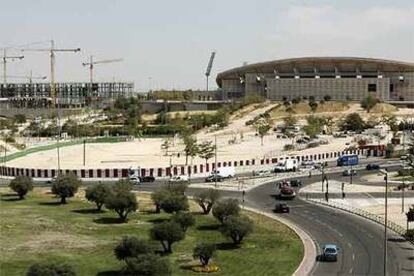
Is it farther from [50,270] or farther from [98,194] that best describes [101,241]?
[50,270]

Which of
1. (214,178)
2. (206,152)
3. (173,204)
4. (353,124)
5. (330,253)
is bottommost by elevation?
(330,253)

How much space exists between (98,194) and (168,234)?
Result: 17.0 metres

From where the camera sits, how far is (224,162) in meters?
102

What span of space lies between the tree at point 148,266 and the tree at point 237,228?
1074 cm

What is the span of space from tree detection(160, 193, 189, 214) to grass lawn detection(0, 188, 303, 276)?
854 mm

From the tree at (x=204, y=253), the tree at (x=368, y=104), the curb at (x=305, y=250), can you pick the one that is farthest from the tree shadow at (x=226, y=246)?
the tree at (x=368, y=104)

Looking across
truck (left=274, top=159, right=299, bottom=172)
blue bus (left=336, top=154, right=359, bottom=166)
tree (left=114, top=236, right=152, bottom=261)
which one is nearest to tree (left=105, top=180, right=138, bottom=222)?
tree (left=114, top=236, right=152, bottom=261)

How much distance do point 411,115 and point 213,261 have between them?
13747cm

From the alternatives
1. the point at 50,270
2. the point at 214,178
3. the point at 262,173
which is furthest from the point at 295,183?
the point at 50,270

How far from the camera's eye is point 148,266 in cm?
3684

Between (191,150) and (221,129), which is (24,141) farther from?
(191,150)

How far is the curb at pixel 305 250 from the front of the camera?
4196cm

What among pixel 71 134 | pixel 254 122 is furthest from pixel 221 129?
pixel 71 134

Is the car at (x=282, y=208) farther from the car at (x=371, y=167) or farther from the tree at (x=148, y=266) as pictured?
the car at (x=371, y=167)
